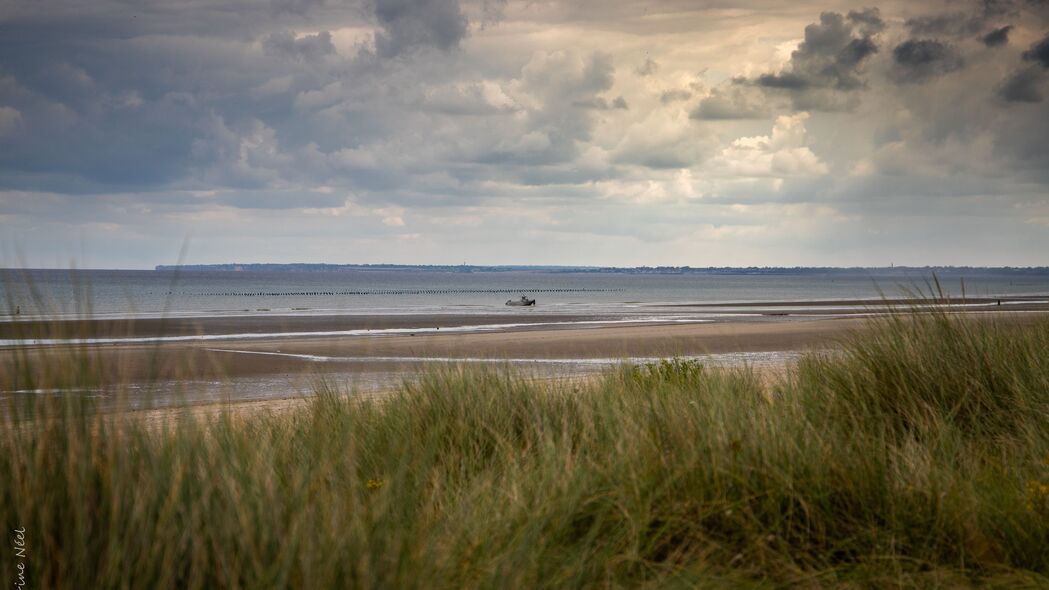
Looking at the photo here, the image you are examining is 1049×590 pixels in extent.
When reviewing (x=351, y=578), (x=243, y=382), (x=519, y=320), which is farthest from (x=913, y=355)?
(x=519, y=320)

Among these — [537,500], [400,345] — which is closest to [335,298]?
[400,345]

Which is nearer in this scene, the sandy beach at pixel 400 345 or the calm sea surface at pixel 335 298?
the calm sea surface at pixel 335 298

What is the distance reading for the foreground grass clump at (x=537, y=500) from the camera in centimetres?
342

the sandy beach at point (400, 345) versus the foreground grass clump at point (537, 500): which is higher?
the foreground grass clump at point (537, 500)

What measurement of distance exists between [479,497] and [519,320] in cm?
3582

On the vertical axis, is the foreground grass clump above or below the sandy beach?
above

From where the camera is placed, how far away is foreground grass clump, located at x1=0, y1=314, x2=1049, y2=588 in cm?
342

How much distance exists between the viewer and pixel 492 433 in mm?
6578

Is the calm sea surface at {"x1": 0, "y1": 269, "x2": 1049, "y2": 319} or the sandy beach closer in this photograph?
the calm sea surface at {"x1": 0, "y1": 269, "x2": 1049, "y2": 319}

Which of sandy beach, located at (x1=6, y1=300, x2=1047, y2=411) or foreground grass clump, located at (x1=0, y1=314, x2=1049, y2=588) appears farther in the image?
sandy beach, located at (x1=6, y1=300, x2=1047, y2=411)

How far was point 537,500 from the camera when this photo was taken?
4586mm

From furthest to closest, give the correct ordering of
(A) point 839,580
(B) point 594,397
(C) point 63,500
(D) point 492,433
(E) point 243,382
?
(E) point 243,382 → (B) point 594,397 → (D) point 492,433 → (A) point 839,580 → (C) point 63,500

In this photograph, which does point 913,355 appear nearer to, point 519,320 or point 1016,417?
point 1016,417

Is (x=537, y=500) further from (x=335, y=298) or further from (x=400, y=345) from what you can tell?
(x=335, y=298)
